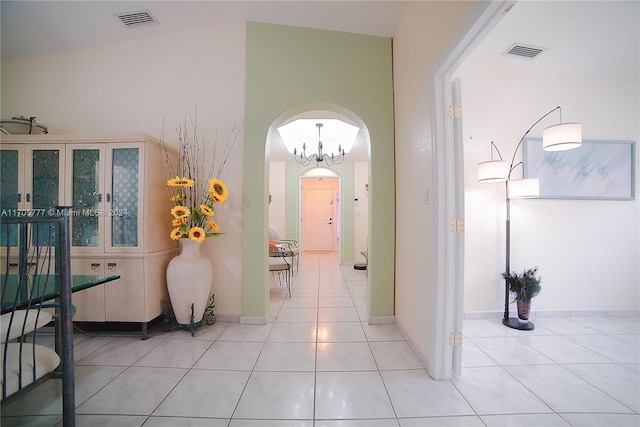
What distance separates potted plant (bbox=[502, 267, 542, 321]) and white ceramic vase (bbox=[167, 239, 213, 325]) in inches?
123

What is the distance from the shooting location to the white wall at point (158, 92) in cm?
267

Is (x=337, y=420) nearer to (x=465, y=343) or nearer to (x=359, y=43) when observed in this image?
(x=465, y=343)

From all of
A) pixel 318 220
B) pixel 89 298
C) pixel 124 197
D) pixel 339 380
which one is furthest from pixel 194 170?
pixel 318 220

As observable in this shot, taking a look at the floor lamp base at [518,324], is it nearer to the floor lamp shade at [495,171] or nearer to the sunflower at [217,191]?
the floor lamp shade at [495,171]

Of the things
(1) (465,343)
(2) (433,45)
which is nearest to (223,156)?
(2) (433,45)

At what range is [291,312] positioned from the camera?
296cm

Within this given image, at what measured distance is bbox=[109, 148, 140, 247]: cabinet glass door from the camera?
2260mm

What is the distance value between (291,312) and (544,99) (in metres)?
3.80

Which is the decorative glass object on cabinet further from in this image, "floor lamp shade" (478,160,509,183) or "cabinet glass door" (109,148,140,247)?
"floor lamp shade" (478,160,509,183)

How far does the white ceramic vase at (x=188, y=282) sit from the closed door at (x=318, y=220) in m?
6.28

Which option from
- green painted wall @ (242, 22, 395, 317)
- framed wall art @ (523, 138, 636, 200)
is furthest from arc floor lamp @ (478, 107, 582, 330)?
green painted wall @ (242, 22, 395, 317)

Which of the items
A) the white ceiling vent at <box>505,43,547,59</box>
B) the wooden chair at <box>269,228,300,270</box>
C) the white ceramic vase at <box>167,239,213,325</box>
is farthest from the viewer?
the wooden chair at <box>269,228,300,270</box>

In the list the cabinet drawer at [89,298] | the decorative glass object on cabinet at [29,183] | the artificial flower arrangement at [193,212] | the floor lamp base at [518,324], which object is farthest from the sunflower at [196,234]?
the floor lamp base at [518,324]

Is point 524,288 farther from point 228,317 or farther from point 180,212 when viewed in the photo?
point 180,212
